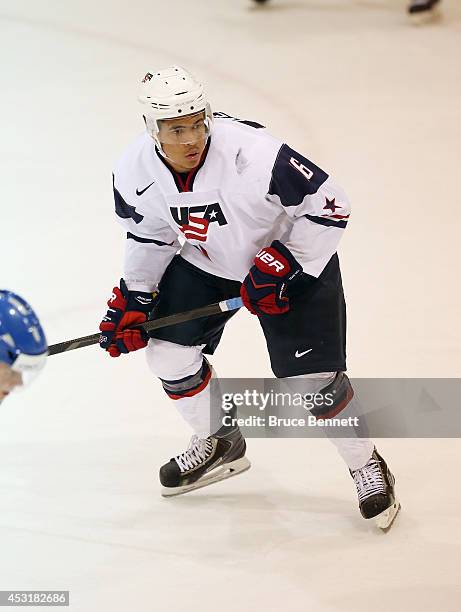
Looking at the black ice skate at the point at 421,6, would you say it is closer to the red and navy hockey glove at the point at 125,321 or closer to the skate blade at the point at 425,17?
the skate blade at the point at 425,17

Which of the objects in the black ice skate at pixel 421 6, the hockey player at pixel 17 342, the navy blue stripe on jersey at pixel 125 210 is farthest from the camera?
the black ice skate at pixel 421 6

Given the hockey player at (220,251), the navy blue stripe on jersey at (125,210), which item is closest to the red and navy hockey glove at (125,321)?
the hockey player at (220,251)

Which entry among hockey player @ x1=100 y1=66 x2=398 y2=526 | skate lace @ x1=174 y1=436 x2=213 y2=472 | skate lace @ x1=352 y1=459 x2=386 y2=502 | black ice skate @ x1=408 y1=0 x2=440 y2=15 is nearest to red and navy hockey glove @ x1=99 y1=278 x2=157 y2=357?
hockey player @ x1=100 y1=66 x2=398 y2=526

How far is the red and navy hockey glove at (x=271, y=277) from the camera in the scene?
237 cm

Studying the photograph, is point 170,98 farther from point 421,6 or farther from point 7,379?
point 421,6

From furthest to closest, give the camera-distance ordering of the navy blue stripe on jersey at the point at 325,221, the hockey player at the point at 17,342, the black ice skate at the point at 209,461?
1. the black ice skate at the point at 209,461
2. the navy blue stripe on jersey at the point at 325,221
3. the hockey player at the point at 17,342

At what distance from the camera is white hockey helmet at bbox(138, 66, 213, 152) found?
88.8 inches

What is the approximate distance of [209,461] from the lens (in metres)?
2.92

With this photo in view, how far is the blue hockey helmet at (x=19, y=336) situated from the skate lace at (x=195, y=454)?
0.90m

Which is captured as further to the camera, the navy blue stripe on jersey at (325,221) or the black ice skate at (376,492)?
the black ice skate at (376,492)

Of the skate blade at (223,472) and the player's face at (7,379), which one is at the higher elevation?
the player's face at (7,379)

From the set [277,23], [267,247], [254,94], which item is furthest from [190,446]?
[277,23]

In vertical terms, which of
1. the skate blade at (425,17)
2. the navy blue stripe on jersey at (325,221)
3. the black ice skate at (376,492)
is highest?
the navy blue stripe on jersey at (325,221)

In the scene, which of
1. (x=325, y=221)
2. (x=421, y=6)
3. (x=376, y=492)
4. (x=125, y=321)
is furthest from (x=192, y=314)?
(x=421, y=6)
